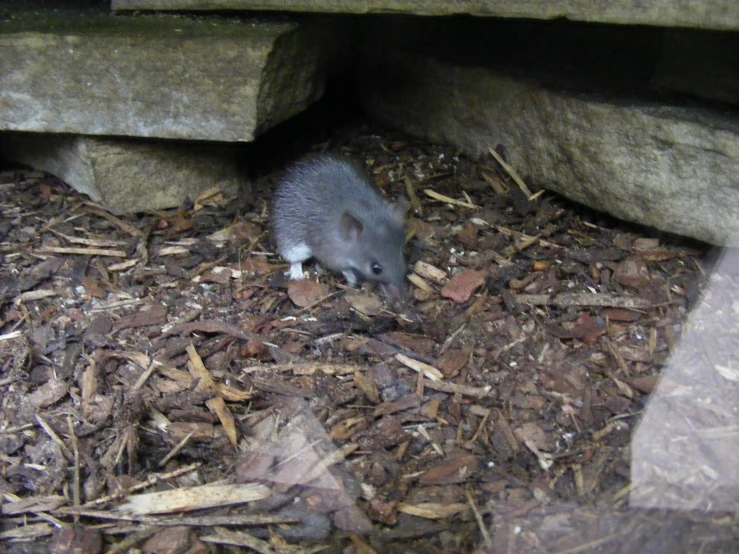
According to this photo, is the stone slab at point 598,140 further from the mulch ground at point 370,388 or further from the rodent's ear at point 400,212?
the rodent's ear at point 400,212

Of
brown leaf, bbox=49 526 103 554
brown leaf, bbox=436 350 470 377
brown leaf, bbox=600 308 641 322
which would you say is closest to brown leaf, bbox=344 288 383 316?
brown leaf, bbox=436 350 470 377

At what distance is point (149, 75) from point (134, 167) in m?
0.78

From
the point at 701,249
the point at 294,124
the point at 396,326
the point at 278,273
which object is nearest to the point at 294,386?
the point at 396,326

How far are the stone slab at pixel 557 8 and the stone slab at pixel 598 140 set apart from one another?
70 cm

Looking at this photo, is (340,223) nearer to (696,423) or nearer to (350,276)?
(350,276)

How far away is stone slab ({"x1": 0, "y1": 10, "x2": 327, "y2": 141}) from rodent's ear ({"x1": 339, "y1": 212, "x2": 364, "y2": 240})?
2.59 feet

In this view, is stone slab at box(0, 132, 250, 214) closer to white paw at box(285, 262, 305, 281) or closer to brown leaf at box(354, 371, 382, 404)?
white paw at box(285, 262, 305, 281)

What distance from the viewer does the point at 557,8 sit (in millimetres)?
3590

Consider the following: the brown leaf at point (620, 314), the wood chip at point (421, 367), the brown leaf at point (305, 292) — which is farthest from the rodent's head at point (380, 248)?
the brown leaf at point (620, 314)

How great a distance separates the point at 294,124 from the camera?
6.03 m

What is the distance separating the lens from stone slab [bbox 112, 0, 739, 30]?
10.7 feet

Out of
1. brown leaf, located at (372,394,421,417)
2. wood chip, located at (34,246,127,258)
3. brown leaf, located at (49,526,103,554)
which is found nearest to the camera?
brown leaf, located at (49,526,103,554)

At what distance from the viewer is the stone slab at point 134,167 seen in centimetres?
490

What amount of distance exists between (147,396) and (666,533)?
95.8 inches
